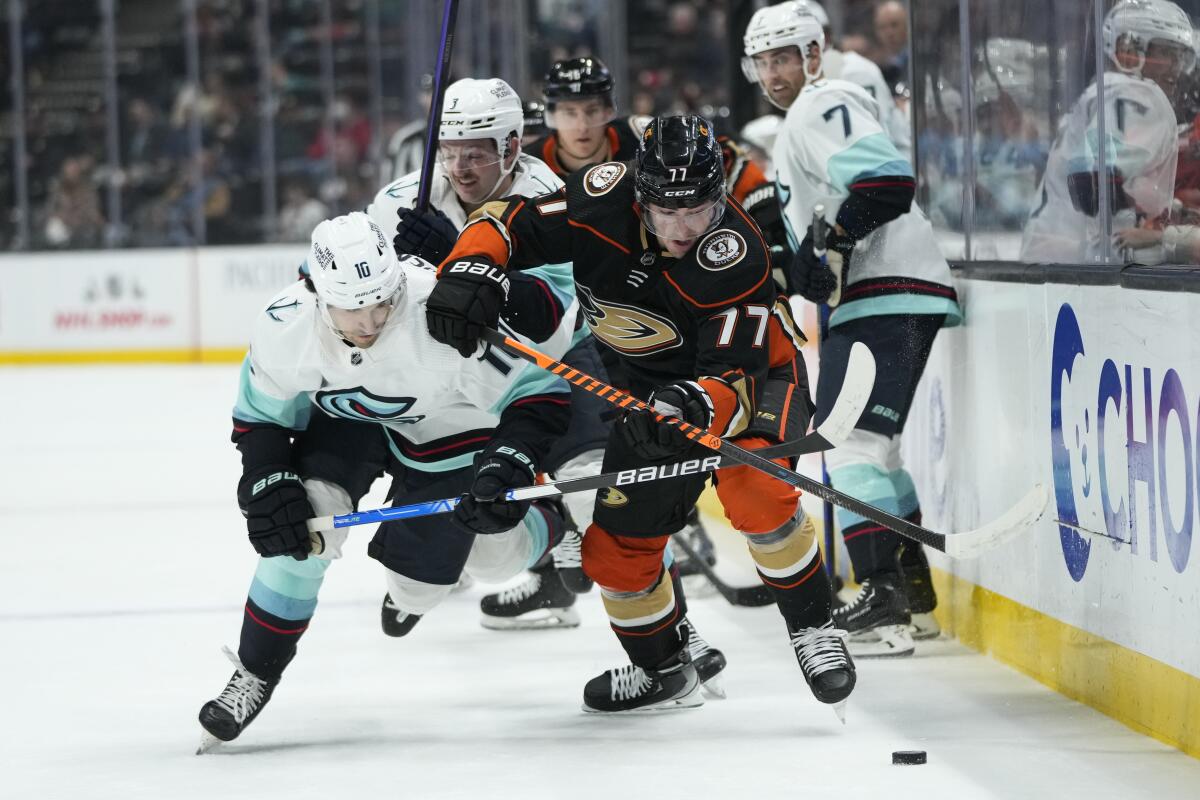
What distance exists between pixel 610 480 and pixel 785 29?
1.54 meters

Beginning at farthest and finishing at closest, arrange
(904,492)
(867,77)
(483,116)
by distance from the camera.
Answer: (867,77), (904,492), (483,116)

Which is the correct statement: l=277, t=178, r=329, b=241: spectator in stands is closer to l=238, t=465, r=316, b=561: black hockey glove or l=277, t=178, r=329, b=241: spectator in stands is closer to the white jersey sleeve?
the white jersey sleeve

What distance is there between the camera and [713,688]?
3592 mm

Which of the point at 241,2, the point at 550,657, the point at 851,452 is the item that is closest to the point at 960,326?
the point at 851,452

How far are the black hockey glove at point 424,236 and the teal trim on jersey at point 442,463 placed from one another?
454 mm

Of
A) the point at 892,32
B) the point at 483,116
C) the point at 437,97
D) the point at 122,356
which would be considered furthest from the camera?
the point at 122,356

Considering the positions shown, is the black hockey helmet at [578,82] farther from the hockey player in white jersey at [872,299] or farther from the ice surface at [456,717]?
the ice surface at [456,717]

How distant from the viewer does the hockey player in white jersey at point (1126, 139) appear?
333 cm

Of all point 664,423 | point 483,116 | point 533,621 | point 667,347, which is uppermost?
point 483,116

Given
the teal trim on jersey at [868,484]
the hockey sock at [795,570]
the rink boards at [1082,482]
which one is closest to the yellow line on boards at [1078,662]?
the rink boards at [1082,482]

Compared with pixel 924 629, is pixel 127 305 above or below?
above


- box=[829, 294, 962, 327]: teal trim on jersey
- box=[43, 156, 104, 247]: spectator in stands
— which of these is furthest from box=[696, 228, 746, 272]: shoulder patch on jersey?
box=[43, 156, 104, 247]: spectator in stands

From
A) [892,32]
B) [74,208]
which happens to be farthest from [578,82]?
[74,208]

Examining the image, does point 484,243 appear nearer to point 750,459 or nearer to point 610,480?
point 610,480
